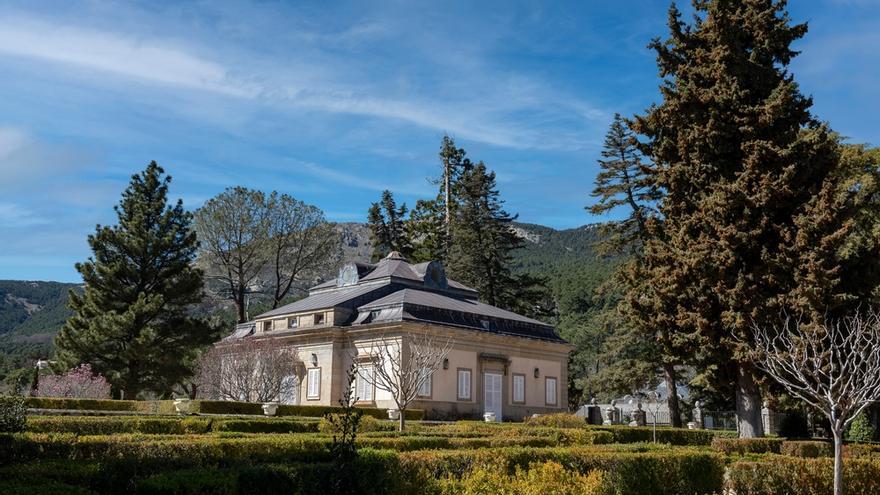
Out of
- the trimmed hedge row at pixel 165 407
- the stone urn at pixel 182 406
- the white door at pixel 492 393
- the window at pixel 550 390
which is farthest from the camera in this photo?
the window at pixel 550 390

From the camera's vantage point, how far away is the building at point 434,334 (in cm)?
3856

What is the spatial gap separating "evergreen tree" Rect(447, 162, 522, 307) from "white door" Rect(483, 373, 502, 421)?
1445cm

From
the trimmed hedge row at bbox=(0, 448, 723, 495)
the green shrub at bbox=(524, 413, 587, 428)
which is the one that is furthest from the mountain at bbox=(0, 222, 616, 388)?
the trimmed hedge row at bbox=(0, 448, 723, 495)

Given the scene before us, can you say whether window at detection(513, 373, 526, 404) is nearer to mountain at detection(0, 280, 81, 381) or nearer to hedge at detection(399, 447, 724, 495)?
hedge at detection(399, 447, 724, 495)

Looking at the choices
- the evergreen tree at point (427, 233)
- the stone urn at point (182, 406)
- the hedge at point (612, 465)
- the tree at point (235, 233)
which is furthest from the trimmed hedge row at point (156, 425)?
the evergreen tree at point (427, 233)

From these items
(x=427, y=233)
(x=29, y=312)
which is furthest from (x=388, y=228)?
(x=29, y=312)

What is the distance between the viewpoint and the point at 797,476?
14844mm

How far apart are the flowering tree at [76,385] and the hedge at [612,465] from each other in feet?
98.9

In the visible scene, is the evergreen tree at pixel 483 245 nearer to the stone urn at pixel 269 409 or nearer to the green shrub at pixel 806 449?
the stone urn at pixel 269 409

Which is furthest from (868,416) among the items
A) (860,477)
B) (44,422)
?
(44,422)

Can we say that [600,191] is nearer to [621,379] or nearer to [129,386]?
[621,379]

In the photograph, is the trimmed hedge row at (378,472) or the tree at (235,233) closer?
the trimmed hedge row at (378,472)

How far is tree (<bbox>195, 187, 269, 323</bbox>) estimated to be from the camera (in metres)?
51.4

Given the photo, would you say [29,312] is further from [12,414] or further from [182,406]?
[12,414]
